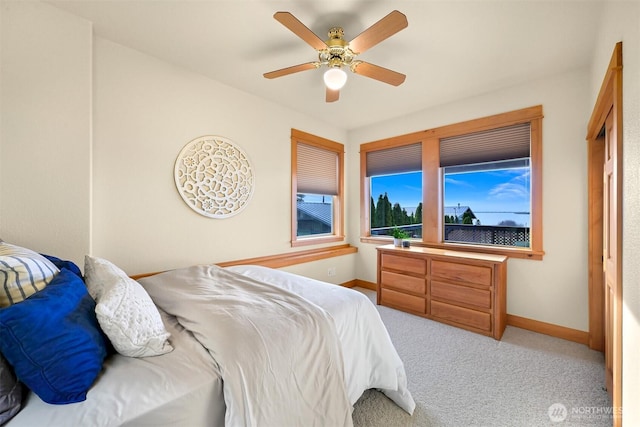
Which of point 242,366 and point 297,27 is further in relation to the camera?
point 297,27

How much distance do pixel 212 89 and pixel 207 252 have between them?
5.62ft

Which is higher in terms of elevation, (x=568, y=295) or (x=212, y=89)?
(x=212, y=89)

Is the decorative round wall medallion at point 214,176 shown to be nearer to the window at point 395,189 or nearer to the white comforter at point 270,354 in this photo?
the white comforter at point 270,354

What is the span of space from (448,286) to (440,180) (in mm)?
1374

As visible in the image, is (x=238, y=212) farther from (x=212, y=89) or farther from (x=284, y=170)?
(x=212, y=89)

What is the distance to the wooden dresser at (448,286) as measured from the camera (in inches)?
101

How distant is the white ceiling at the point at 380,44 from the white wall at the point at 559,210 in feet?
0.65

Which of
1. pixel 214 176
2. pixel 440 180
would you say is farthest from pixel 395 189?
pixel 214 176

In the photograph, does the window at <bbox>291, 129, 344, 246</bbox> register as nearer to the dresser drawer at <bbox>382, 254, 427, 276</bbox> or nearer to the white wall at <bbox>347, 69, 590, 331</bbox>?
the dresser drawer at <bbox>382, 254, 427, 276</bbox>

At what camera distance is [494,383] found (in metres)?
1.86

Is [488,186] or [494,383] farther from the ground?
[488,186]

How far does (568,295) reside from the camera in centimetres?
251

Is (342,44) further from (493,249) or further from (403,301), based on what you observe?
(403,301)

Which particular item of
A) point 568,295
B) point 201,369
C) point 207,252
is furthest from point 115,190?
point 568,295
